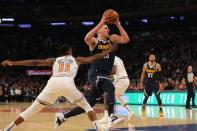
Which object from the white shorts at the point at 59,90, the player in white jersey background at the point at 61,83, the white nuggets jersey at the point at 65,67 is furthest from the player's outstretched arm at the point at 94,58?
the white shorts at the point at 59,90

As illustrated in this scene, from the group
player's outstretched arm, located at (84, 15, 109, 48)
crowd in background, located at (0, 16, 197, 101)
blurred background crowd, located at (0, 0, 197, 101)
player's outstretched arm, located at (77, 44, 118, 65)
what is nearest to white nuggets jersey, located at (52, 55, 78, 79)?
player's outstretched arm, located at (77, 44, 118, 65)

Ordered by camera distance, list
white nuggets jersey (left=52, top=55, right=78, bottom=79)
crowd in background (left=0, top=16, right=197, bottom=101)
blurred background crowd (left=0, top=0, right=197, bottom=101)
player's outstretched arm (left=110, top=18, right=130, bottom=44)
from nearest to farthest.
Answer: white nuggets jersey (left=52, top=55, right=78, bottom=79) < player's outstretched arm (left=110, top=18, right=130, bottom=44) < crowd in background (left=0, top=16, right=197, bottom=101) < blurred background crowd (left=0, top=0, right=197, bottom=101)

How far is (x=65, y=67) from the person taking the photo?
7797 mm

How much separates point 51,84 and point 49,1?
34274 millimetres

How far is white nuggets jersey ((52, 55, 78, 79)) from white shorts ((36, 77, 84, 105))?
9cm

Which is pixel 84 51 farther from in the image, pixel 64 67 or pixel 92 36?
pixel 64 67

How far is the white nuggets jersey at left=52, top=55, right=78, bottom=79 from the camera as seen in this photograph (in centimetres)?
777

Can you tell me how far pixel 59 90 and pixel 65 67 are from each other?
43cm

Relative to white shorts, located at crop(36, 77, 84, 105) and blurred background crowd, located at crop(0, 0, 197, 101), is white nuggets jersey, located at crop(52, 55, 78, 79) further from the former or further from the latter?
blurred background crowd, located at crop(0, 0, 197, 101)

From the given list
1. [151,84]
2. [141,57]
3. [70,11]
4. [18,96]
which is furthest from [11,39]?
[151,84]

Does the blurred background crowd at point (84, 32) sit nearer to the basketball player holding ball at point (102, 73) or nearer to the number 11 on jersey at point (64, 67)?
the basketball player holding ball at point (102, 73)

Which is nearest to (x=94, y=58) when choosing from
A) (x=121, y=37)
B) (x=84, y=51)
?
(x=121, y=37)

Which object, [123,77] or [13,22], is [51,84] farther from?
[13,22]

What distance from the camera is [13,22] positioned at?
3938 cm
